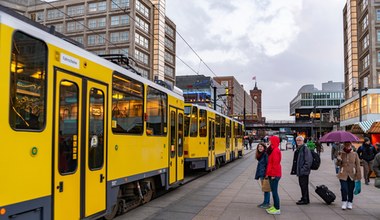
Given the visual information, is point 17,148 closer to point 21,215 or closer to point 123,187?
point 21,215

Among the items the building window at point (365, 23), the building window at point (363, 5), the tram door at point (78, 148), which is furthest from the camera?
the building window at point (365, 23)

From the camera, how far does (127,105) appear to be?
7508mm

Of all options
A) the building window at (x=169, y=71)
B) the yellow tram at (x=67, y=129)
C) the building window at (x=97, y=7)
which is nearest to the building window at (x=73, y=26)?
the building window at (x=97, y=7)

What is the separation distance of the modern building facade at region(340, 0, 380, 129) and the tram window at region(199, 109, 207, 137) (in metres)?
33.7

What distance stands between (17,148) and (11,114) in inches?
15.3

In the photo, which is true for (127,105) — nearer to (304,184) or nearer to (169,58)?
(304,184)

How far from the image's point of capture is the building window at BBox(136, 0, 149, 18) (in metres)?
60.9

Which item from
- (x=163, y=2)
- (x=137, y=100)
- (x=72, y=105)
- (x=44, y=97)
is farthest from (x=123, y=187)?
(x=163, y=2)

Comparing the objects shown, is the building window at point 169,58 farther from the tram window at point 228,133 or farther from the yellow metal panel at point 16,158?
the yellow metal panel at point 16,158

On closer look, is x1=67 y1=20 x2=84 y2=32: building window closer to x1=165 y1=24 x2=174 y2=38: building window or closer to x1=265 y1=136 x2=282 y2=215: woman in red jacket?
x1=165 y1=24 x2=174 y2=38: building window

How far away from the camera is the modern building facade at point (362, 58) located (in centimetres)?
5166

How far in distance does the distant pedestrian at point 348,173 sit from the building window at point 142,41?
5406 cm

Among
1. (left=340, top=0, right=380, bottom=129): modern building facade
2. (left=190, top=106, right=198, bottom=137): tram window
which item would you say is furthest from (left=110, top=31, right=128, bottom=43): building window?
(left=190, top=106, right=198, bottom=137): tram window

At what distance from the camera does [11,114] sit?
4.20 metres
